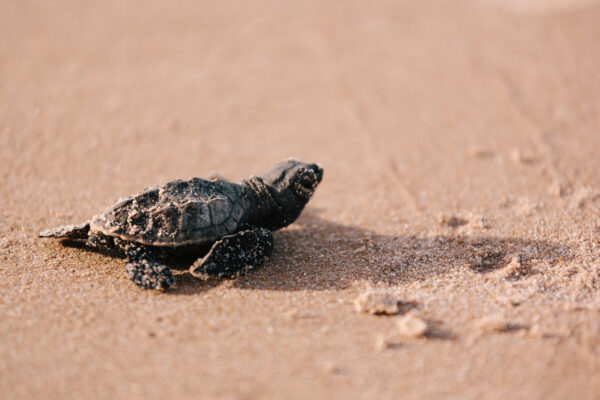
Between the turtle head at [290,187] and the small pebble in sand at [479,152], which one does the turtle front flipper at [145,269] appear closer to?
the turtle head at [290,187]

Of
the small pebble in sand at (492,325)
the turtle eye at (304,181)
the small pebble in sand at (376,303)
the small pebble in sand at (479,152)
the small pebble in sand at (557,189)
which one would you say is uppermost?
the turtle eye at (304,181)

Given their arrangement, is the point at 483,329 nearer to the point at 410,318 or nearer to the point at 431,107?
the point at 410,318

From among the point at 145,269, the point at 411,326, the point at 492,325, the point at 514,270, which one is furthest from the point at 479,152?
the point at 145,269

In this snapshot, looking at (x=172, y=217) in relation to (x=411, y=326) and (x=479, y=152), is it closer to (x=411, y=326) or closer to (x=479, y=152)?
(x=411, y=326)

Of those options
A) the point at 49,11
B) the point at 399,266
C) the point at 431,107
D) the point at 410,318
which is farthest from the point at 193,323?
the point at 49,11

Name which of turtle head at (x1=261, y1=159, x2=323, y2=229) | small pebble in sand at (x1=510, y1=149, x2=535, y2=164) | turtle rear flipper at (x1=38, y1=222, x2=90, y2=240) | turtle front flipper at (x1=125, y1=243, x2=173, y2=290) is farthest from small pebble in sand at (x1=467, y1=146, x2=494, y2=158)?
turtle rear flipper at (x1=38, y1=222, x2=90, y2=240)

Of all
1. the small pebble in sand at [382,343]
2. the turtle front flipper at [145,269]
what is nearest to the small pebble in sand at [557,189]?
the small pebble in sand at [382,343]
